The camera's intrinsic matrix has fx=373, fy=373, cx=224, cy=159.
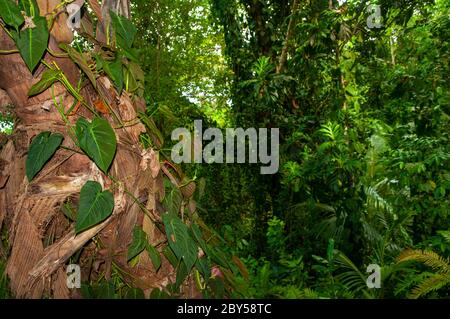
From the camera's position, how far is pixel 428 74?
9.44 feet

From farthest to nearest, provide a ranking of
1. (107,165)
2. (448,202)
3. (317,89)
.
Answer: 1. (317,89)
2. (448,202)
3. (107,165)

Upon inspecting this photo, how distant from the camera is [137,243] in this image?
102 cm

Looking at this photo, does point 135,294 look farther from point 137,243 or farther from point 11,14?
point 11,14

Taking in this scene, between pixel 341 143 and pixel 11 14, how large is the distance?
8.49 feet

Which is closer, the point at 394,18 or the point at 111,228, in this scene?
the point at 111,228

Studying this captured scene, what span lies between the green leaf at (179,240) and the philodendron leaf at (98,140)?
24 centimetres

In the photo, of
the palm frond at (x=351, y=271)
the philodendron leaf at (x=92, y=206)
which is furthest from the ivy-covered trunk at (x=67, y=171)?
the palm frond at (x=351, y=271)

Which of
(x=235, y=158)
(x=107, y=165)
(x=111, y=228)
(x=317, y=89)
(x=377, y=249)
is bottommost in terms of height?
(x=377, y=249)

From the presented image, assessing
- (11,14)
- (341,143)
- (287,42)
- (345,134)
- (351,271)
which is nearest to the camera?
(11,14)

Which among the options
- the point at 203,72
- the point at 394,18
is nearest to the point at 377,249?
the point at 394,18

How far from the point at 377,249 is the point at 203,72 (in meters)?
6.57

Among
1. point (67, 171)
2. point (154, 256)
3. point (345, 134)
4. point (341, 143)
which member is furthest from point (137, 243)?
point (345, 134)

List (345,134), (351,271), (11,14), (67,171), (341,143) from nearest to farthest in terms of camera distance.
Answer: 1. (11,14)
2. (67,171)
3. (341,143)
4. (345,134)
5. (351,271)

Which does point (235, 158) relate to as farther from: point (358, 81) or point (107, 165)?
point (107, 165)
